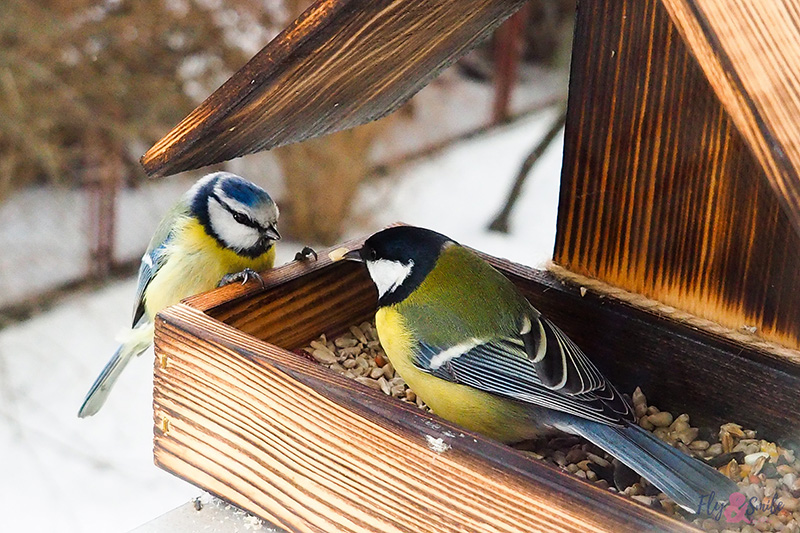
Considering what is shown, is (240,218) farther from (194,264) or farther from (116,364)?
(116,364)

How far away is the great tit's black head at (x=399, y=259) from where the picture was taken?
1.38m

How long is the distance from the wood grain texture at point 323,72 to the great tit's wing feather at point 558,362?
41cm

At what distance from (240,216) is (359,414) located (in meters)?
0.72

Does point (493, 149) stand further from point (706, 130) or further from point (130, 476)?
point (706, 130)

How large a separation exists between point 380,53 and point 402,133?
178 inches

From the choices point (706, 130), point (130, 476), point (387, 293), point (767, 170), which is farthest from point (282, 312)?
point (130, 476)

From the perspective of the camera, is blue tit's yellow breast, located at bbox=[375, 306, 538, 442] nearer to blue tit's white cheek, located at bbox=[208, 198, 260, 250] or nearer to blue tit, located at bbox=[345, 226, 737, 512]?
blue tit, located at bbox=[345, 226, 737, 512]

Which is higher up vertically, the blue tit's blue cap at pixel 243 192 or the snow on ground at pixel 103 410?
the blue tit's blue cap at pixel 243 192

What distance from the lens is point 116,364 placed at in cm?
200

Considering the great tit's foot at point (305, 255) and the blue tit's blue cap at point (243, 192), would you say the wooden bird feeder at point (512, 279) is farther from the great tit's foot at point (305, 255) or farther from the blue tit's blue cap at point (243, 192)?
the blue tit's blue cap at point (243, 192)

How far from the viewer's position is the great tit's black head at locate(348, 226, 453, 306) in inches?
54.3

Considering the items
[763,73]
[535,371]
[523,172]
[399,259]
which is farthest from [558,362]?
[523,172]

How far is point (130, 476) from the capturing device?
3678mm

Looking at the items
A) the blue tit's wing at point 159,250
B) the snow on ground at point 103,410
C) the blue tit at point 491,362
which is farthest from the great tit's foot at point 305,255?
the snow on ground at point 103,410
